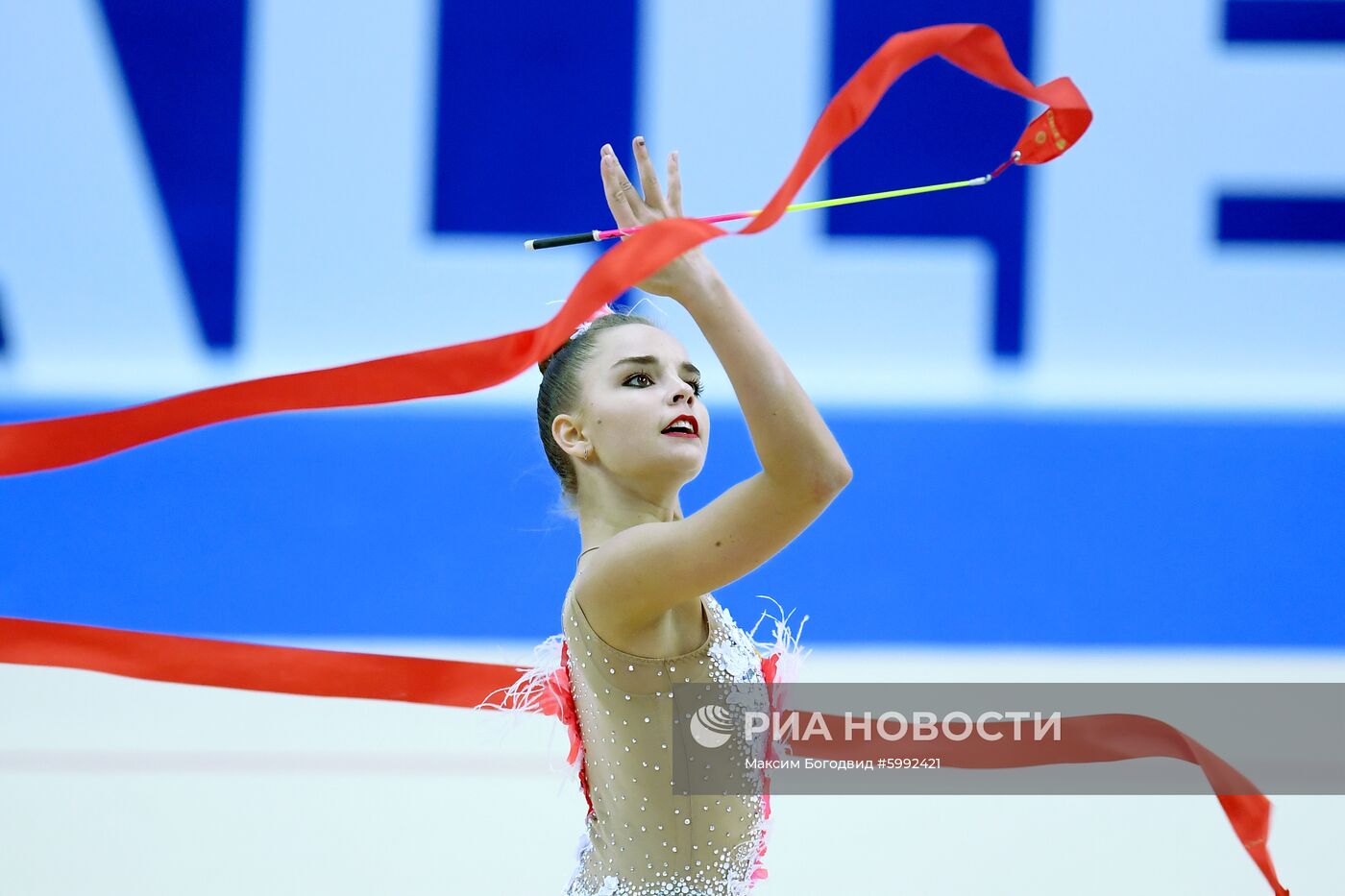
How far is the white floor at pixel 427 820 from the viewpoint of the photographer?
8.50 ft

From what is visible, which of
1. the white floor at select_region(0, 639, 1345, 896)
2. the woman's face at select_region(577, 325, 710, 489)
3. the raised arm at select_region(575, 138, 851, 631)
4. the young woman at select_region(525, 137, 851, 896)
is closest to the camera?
the raised arm at select_region(575, 138, 851, 631)

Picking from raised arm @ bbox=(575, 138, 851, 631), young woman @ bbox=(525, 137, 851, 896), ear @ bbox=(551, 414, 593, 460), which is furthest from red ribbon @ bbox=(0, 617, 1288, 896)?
raised arm @ bbox=(575, 138, 851, 631)

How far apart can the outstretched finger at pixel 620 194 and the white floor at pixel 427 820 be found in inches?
33.5

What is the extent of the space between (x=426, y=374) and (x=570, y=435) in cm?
25

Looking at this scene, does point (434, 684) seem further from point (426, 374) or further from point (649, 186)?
point (649, 186)

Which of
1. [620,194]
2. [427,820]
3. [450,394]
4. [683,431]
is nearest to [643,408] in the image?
[683,431]

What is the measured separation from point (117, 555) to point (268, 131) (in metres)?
1.30

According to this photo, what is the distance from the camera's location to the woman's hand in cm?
140

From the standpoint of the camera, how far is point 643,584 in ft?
5.15

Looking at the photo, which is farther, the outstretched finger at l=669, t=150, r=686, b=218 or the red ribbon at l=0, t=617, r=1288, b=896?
the red ribbon at l=0, t=617, r=1288, b=896

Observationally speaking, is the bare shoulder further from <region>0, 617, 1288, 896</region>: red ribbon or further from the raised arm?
→ <region>0, 617, 1288, 896</region>: red ribbon

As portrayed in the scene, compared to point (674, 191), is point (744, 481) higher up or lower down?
lower down

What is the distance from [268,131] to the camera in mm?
4258

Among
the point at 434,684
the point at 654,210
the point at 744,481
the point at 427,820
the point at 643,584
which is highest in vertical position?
the point at 654,210
